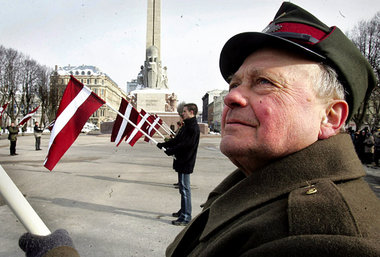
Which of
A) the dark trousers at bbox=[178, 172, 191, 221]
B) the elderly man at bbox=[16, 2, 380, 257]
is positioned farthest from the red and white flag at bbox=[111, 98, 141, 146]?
the elderly man at bbox=[16, 2, 380, 257]

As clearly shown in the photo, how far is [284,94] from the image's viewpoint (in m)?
1.09

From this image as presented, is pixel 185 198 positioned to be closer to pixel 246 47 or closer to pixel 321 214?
pixel 246 47

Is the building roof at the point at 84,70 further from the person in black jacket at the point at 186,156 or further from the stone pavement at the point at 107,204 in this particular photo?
the person in black jacket at the point at 186,156

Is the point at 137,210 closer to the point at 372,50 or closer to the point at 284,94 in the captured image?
the point at 284,94

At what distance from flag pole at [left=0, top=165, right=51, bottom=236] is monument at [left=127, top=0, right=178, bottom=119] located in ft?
87.5

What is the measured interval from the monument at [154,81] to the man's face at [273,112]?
86.9 ft

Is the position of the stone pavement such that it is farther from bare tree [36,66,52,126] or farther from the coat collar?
bare tree [36,66,52,126]

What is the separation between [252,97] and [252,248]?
0.58 meters

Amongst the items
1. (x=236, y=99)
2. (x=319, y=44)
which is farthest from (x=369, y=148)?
(x=236, y=99)

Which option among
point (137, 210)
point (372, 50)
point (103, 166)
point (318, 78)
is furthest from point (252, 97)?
point (372, 50)

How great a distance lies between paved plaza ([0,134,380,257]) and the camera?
3.59 m

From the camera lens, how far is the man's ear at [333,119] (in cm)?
111

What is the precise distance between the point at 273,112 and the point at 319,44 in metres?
0.31

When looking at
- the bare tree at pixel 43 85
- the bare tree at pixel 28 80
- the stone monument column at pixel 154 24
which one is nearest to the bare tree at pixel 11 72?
the bare tree at pixel 28 80
